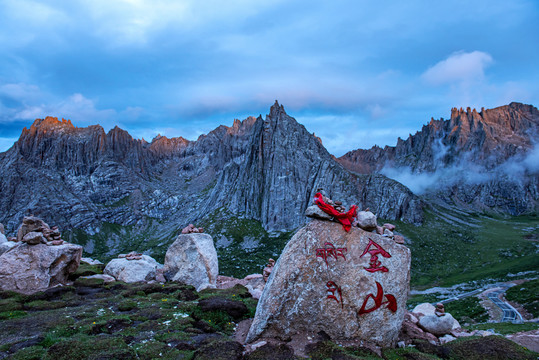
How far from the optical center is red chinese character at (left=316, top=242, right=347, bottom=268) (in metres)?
18.5

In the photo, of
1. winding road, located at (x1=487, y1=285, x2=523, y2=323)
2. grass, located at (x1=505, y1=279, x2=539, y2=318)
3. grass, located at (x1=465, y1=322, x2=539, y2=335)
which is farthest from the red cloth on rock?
grass, located at (x1=505, y1=279, x2=539, y2=318)

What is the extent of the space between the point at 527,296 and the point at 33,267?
100801mm

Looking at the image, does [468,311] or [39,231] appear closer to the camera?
[39,231]

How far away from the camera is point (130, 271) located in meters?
39.8

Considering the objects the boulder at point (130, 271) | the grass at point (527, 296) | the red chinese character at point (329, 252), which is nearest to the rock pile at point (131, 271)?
the boulder at point (130, 271)

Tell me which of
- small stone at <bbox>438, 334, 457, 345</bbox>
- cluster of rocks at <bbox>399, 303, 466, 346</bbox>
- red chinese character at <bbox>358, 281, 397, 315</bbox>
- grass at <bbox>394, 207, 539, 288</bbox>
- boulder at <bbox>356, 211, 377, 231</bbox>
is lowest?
grass at <bbox>394, 207, 539, 288</bbox>

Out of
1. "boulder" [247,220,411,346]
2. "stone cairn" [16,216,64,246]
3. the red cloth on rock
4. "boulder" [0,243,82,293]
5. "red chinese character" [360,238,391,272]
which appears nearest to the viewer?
"boulder" [247,220,411,346]

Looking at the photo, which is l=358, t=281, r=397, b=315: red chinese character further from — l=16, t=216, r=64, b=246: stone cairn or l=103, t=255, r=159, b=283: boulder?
l=16, t=216, r=64, b=246: stone cairn

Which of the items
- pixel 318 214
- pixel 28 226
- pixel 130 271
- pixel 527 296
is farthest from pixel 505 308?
pixel 28 226

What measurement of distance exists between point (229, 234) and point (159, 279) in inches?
6115

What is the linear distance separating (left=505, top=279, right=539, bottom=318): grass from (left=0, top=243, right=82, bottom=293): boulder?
83.0m

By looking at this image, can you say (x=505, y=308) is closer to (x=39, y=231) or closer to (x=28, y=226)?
(x=39, y=231)

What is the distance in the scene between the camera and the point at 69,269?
35469mm

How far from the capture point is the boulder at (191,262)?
3959cm
